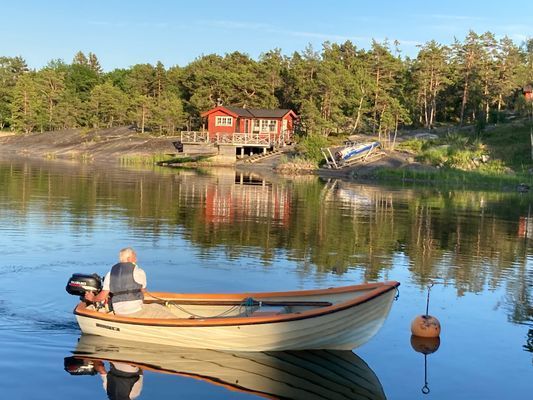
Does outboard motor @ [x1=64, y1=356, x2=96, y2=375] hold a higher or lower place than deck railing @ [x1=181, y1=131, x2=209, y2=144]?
lower

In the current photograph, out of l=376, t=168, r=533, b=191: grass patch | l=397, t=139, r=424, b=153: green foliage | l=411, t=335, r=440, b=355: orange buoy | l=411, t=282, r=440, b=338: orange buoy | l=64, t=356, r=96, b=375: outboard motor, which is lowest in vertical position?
l=64, t=356, r=96, b=375: outboard motor

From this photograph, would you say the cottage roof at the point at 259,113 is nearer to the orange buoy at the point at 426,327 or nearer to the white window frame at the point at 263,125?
the white window frame at the point at 263,125

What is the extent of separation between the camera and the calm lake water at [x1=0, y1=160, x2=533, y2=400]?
32.0 feet

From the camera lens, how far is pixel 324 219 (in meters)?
28.5

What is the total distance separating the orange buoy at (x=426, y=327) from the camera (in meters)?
11.8

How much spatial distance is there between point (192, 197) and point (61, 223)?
41.0ft

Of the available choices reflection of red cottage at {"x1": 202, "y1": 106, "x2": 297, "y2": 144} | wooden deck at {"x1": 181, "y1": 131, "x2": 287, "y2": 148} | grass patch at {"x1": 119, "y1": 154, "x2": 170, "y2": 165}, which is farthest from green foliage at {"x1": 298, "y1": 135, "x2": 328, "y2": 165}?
grass patch at {"x1": 119, "y1": 154, "x2": 170, "y2": 165}

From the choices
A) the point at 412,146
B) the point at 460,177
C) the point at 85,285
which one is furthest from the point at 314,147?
the point at 85,285

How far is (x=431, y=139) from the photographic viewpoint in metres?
68.8

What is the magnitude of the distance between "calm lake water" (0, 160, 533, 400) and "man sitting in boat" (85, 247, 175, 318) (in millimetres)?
745

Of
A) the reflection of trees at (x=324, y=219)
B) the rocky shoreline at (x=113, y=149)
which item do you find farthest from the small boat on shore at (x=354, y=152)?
the reflection of trees at (x=324, y=219)

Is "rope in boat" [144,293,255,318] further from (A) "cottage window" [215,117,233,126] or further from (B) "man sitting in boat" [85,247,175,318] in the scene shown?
(A) "cottage window" [215,117,233,126]

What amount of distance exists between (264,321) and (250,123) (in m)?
66.5

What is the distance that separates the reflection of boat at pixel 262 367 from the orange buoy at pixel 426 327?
1.67 meters
